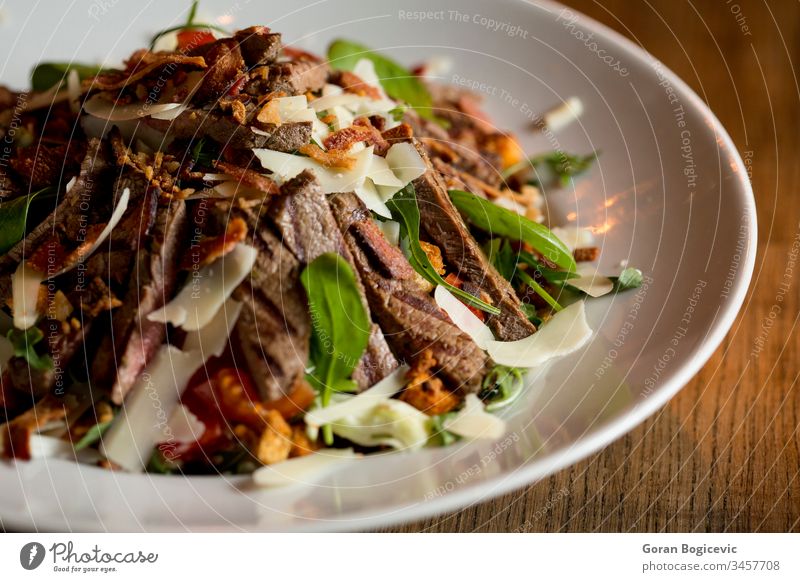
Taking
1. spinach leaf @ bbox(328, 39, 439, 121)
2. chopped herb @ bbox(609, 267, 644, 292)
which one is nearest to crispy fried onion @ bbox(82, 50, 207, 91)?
spinach leaf @ bbox(328, 39, 439, 121)

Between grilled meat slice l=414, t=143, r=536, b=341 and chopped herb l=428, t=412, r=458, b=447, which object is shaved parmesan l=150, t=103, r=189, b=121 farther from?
chopped herb l=428, t=412, r=458, b=447

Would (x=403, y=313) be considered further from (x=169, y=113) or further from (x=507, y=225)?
(x=169, y=113)

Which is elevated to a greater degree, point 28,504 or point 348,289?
point 348,289

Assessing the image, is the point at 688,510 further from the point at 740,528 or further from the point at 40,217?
the point at 40,217

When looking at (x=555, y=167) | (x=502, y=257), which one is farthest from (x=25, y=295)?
(x=555, y=167)

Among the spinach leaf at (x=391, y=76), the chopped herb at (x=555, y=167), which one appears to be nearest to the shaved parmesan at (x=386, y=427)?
the chopped herb at (x=555, y=167)

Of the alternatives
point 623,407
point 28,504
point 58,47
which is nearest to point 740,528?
point 623,407
